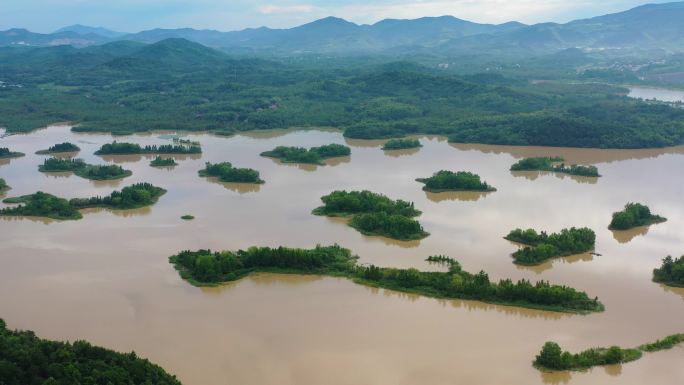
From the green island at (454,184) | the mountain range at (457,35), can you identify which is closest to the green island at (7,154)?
the green island at (454,184)

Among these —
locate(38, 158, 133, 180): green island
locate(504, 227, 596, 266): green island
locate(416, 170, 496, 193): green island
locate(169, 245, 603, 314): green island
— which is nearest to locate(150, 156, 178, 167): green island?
locate(38, 158, 133, 180): green island

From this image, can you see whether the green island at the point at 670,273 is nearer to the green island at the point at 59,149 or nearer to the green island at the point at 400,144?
the green island at the point at 400,144

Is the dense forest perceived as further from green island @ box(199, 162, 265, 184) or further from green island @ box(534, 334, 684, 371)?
green island @ box(534, 334, 684, 371)

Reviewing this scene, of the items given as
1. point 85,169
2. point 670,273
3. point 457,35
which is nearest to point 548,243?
point 670,273

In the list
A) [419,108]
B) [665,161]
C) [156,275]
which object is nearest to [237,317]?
[156,275]

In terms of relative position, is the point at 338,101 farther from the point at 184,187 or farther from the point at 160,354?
the point at 160,354

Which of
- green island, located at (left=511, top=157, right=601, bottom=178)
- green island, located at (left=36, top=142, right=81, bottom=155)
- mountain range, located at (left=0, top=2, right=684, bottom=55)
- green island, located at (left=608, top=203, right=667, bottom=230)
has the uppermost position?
mountain range, located at (left=0, top=2, right=684, bottom=55)
